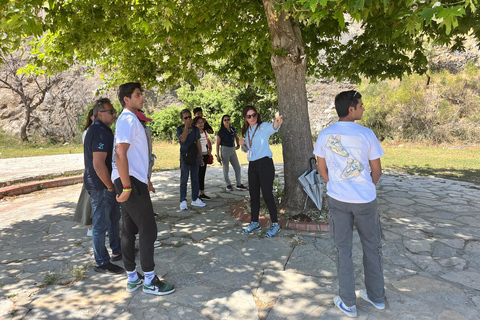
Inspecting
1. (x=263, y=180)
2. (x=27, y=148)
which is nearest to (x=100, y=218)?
(x=263, y=180)

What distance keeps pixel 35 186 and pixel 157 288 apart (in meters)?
7.23

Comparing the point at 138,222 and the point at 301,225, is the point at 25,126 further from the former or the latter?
the point at 138,222

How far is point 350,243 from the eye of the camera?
302 cm

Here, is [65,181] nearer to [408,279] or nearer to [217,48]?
[217,48]

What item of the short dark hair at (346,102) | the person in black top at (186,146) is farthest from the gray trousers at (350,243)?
the person in black top at (186,146)

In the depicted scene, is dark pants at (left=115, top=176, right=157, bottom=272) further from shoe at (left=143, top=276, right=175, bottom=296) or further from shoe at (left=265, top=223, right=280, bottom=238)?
shoe at (left=265, top=223, right=280, bottom=238)

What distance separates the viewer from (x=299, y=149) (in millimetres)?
5648

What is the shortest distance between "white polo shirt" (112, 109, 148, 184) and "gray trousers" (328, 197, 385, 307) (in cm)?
180

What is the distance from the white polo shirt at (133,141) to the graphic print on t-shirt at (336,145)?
1.74 m

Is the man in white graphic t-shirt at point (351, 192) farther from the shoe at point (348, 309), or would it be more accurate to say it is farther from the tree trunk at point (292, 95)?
the tree trunk at point (292, 95)

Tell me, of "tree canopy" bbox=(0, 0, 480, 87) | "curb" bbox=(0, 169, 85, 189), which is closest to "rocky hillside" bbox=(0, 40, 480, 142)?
"curb" bbox=(0, 169, 85, 189)

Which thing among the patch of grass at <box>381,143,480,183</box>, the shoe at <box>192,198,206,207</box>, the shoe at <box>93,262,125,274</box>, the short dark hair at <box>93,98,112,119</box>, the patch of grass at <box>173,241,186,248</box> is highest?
the short dark hair at <box>93,98,112,119</box>

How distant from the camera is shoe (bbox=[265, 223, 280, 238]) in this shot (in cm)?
493

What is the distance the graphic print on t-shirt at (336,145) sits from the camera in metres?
2.94
